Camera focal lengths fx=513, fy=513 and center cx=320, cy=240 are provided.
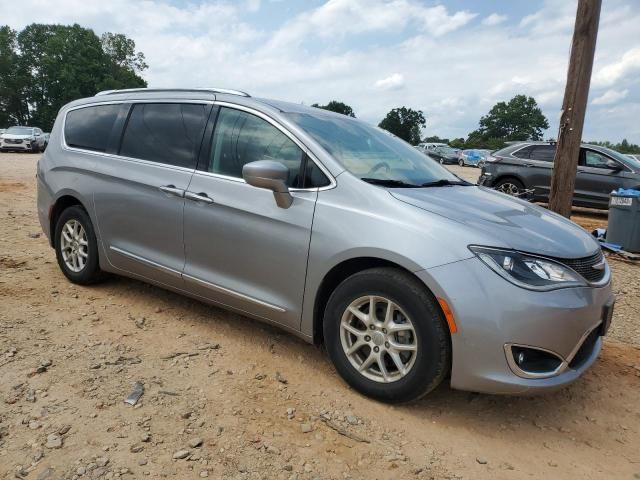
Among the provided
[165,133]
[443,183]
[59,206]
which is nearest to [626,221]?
[443,183]

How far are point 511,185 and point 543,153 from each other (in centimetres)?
95

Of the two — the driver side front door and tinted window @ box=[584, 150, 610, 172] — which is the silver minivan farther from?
tinted window @ box=[584, 150, 610, 172]

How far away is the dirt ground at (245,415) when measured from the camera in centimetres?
231

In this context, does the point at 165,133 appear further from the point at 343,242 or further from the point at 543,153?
the point at 543,153


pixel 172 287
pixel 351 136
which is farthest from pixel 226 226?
pixel 351 136

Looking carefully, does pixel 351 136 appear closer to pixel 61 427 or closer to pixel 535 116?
pixel 61 427

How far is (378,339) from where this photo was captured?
2.74 metres

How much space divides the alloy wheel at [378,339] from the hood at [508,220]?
23.1 inches

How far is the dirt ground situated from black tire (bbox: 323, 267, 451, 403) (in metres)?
0.14

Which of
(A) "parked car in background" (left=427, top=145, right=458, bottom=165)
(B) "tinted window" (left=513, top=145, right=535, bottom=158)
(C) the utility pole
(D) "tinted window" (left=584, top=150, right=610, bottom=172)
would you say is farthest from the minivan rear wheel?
(A) "parked car in background" (left=427, top=145, right=458, bottom=165)

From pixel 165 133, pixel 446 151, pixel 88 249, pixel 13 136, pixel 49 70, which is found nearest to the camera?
pixel 165 133

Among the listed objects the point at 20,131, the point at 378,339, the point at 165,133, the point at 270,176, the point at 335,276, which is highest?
the point at 165,133

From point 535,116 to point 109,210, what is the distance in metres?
99.7

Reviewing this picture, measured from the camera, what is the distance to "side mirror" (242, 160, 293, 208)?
2912 millimetres
